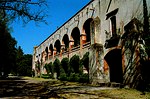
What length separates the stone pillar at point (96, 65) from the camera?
19.5 meters

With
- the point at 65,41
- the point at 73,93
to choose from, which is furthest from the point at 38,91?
the point at 65,41

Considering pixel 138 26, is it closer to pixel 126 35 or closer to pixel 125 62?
pixel 126 35

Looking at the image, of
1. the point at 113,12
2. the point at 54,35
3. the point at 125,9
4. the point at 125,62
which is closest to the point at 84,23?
the point at 113,12

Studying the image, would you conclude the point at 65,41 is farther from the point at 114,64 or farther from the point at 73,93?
the point at 73,93

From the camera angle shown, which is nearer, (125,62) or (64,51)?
(125,62)

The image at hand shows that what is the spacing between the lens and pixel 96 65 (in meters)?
19.7

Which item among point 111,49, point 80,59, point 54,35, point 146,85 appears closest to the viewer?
point 146,85

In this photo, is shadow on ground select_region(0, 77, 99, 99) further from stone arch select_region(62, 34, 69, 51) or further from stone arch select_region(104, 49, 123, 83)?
stone arch select_region(62, 34, 69, 51)

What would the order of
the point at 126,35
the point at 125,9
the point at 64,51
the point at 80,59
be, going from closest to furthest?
the point at 126,35 < the point at 125,9 < the point at 80,59 < the point at 64,51

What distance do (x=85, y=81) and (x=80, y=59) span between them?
4187 millimetres

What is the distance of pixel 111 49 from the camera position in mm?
18828

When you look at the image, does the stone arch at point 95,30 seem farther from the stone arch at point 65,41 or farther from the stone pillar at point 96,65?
the stone arch at point 65,41

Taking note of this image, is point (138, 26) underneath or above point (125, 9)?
underneath

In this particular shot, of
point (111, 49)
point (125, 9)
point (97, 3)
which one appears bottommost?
point (111, 49)
